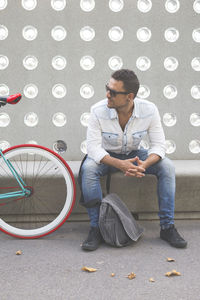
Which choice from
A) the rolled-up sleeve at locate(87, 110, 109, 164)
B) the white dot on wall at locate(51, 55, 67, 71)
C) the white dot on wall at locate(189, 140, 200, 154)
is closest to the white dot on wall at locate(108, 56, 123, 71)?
the white dot on wall at locate(51, 55, 67, 71)

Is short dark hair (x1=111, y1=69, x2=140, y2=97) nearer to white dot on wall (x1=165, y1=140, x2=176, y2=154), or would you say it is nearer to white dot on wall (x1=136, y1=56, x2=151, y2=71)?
white dot on wall (x1=136, y1=56, x2=151, y2=71)

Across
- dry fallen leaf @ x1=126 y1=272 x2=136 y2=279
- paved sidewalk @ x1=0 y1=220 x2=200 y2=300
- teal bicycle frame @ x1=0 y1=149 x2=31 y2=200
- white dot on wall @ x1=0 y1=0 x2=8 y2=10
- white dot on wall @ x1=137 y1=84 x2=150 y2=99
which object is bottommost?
paved sidewalk @ x1=0 y1=220 x2=200 y2=300

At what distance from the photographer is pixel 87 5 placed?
3.20 m

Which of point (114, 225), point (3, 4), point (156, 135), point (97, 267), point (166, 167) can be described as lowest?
point (97, 267)

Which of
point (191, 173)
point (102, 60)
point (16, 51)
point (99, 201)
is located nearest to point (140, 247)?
point (99, 201)

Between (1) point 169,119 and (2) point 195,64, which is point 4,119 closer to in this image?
(1) point 169,119

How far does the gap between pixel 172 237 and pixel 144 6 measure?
2164 mm

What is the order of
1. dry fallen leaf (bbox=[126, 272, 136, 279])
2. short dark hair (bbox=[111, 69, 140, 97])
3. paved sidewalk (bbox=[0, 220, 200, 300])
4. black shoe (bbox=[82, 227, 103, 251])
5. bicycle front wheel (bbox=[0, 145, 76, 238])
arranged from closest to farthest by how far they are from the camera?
paved sidewalk (bbox=[0, 220, 200, 300]) → dry fallen leaf (bbox=[126, 272, 136, 279]) → black shoe (bbox=[82, 227, 103, 251]) → short dark hair (bbox=[111, 69, 140, 97]) → bicycle front wheel (bbox=[0, 145, 76, 238])

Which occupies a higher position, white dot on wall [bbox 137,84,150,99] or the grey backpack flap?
white dot on wall [bbox 137,84,150,99]

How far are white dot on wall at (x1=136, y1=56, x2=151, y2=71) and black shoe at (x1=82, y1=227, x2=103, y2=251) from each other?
1.64m

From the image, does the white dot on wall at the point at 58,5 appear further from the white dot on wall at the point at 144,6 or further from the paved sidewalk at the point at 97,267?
the paved sidewalk at the point at 97,267

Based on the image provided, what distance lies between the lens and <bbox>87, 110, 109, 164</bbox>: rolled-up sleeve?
245 centimetres

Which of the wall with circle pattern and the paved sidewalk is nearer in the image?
the paved sidewalk

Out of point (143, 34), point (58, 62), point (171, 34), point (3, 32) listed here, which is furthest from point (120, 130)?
point (3, 32)
